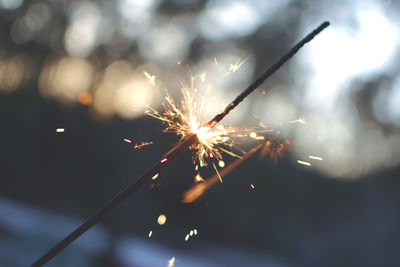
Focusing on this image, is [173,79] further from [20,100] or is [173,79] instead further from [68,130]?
[20,100]

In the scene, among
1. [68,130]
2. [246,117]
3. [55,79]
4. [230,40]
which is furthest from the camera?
[55,79]

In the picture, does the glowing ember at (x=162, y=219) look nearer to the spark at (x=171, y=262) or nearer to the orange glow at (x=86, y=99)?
the spark at (x=171, y=262)

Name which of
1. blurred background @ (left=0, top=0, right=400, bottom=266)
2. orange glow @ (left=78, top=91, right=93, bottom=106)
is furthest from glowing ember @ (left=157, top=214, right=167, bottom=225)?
orange glow @ (left=78, top=91, right=93, bottom=106)

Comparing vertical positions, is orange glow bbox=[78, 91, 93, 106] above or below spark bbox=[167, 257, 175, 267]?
above

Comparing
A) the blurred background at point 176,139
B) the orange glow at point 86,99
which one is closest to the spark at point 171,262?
the blurred background at point 176,139

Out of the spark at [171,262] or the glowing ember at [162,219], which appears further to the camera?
the glowing ember at [162,219]

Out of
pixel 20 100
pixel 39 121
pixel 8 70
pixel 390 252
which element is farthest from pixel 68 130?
pixel 390 252

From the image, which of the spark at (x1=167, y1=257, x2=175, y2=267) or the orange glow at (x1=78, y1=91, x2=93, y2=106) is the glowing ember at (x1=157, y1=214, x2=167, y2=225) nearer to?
the spark at (x1=167, y1=257, x2=175, y2=267)

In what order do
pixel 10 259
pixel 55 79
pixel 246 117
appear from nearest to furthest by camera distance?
pixel 10 259 → pixel 246 117 → pixel 55 79

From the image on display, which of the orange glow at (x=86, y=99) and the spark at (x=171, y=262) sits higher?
the orange glow at (x=86, y=99)

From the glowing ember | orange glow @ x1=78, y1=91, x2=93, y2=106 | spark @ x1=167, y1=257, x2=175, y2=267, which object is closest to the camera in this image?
spark @ x1=167, y1=257, x2=175, y2=267

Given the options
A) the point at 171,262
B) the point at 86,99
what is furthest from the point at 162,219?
the point at 86,99
